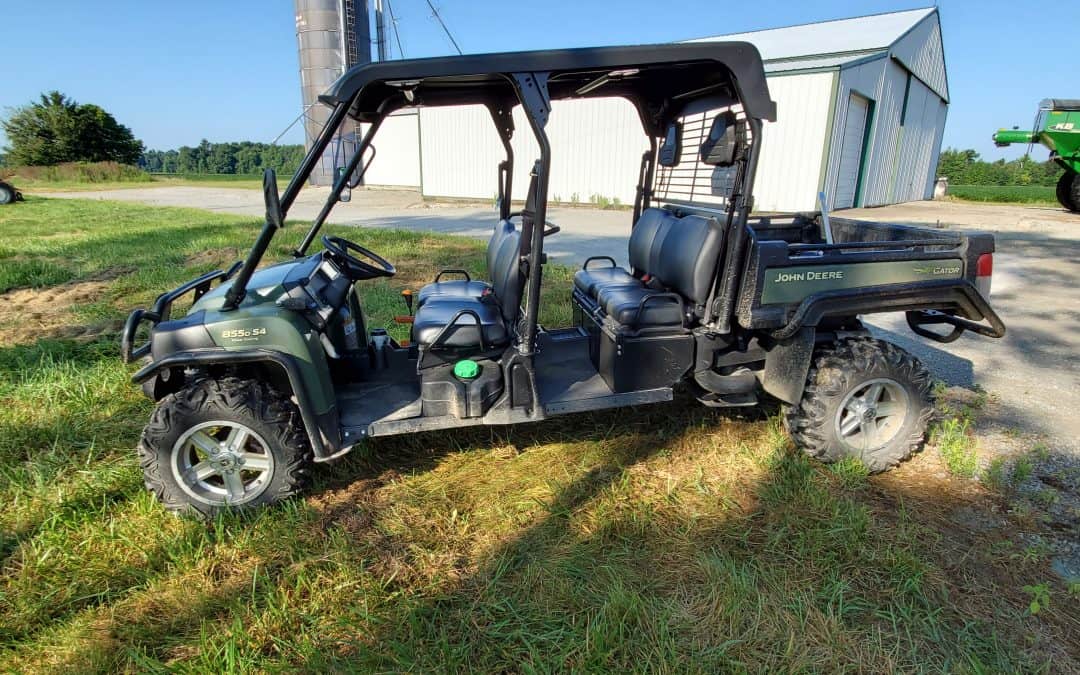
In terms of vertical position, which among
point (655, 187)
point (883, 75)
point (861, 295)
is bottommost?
point (861, 295)

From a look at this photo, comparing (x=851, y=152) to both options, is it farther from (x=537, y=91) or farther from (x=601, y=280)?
(x=537, y=91)

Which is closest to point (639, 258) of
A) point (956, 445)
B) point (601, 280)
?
point (601, 280)

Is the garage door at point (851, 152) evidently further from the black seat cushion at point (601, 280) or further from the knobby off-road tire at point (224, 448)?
the knobby off-road tire at point (224, 448)

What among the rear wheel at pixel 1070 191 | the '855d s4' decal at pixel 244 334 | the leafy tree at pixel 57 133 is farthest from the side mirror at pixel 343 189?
the leafy tree at pixel 57 133

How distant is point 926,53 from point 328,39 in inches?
961

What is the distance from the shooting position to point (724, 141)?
2.81 meters

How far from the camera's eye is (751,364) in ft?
10.6

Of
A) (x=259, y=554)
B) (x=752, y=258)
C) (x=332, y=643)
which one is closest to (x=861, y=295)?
(x=752, y=258)

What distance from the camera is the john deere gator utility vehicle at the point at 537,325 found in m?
2.54

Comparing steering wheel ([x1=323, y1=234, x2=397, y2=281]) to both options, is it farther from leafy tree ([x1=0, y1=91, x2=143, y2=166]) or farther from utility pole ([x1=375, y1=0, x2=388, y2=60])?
leafy tree ([x1=0, y1=91, x2=143, y2=166])

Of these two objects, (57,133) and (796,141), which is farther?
(57,133)

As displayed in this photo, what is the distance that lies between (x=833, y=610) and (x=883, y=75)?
696 inches

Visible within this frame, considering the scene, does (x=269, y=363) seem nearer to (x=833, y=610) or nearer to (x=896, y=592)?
(x=833, y=610)

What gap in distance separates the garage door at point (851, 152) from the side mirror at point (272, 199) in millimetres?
15139
